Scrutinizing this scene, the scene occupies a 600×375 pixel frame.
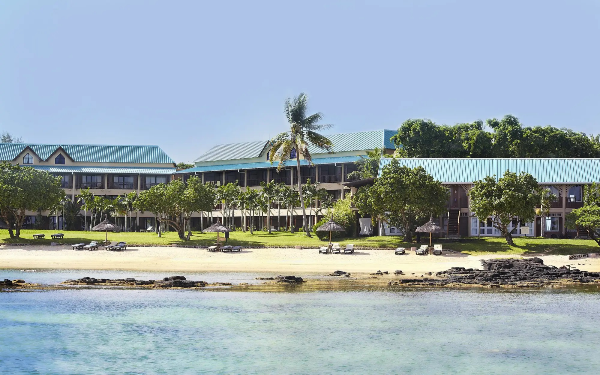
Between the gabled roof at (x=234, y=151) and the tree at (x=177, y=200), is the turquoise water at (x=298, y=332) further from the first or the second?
the gabled roof at (x=234, y=151)

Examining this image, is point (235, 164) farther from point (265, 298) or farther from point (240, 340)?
point (240, 340)

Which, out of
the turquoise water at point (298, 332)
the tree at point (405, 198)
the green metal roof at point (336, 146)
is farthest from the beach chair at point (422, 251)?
the green metal roof at point (336, 146)

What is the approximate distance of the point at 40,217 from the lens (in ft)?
303

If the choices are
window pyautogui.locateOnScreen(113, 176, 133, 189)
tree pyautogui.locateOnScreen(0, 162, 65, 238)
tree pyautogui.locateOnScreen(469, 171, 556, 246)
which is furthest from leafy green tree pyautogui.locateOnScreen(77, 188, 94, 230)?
tree pyautogui.locateOnScreen(469, 171, 556, 246)

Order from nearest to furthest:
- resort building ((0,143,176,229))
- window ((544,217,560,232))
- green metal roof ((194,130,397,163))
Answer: window ((544,217,560,232))
green metal roof ((194,130,397,163))
resort building ((0,143,176,229))

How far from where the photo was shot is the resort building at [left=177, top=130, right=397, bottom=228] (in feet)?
300

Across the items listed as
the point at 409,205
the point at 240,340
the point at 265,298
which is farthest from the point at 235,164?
the point at 240,340

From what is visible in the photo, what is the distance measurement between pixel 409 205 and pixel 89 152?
5885cm

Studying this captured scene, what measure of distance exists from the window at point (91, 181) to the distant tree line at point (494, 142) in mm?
40813

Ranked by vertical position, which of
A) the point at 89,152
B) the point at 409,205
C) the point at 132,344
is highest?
the point at 89,152

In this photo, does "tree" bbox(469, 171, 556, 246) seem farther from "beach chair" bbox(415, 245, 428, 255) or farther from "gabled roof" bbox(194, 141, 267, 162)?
"gabled roof" bbox(194, 141, 267, 162)

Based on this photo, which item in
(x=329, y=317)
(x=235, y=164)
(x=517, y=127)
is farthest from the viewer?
(x=235, y=164)

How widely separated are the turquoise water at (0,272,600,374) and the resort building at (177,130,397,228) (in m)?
51.8

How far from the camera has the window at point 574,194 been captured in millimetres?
66562
